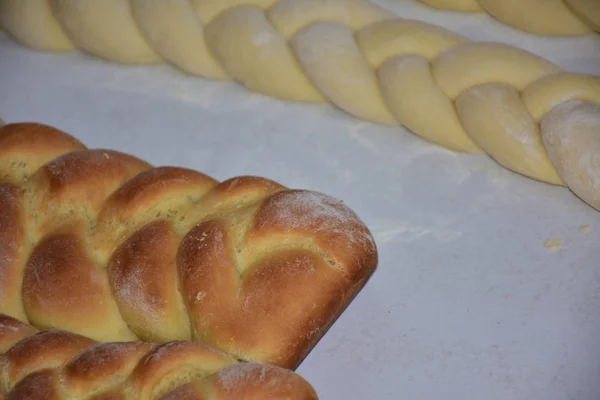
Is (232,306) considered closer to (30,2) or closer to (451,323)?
(451,323)

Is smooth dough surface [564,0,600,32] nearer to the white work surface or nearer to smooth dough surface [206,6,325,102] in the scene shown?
the white work surface

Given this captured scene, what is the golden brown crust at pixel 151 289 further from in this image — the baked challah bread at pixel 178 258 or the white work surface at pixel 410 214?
the white work surface at pixel 410 214

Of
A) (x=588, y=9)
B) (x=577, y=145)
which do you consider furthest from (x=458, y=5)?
(x=577, y=145)

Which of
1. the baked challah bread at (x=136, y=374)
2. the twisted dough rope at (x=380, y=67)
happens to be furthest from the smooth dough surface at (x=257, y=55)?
the baked challah bread at (x=136, y=374)

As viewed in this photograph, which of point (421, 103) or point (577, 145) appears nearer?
point (577, 145)

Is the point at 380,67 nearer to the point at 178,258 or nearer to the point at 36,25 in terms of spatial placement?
the point at 178,258

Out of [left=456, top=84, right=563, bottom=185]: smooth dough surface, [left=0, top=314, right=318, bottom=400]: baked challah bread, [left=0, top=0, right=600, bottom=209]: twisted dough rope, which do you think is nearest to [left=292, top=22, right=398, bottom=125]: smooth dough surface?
[left=0, top=0, right=600, bottom=209]: twisted dough rope
